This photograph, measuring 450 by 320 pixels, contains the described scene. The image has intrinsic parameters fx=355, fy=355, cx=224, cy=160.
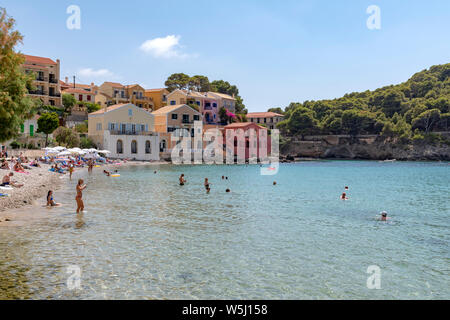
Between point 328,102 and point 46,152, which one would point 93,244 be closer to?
point 46,152

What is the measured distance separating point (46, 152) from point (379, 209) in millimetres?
44440

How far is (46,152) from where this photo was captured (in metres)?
50.2

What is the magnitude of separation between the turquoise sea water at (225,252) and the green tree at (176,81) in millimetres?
79250

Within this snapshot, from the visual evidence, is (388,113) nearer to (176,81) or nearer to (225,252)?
(176,81)

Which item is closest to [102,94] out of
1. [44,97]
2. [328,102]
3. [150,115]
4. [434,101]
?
[44,97]

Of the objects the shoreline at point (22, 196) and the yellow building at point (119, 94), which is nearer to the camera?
the shoreline at point (22, 196)

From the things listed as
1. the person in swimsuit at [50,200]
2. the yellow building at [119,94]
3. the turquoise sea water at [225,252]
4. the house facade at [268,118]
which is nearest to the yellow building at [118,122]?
the yellow building at [119,94]

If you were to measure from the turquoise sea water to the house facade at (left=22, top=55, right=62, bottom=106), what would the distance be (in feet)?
190

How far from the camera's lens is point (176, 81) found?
99.5 metres

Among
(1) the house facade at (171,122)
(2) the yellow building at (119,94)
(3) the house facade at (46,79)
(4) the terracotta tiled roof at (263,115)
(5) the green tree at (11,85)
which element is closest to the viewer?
(5) the green tree at (11,85)

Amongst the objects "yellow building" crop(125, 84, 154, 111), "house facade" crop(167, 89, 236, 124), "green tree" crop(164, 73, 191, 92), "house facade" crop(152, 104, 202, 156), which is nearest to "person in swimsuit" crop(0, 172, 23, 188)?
"house facade" crop(152, 104, 202, 156)

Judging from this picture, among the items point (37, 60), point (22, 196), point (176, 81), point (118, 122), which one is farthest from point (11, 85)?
point (176, 81)

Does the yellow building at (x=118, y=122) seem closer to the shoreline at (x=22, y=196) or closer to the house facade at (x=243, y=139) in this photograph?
the house facade at (x=243, y=139)

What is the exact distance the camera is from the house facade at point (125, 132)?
6606 centimetres
